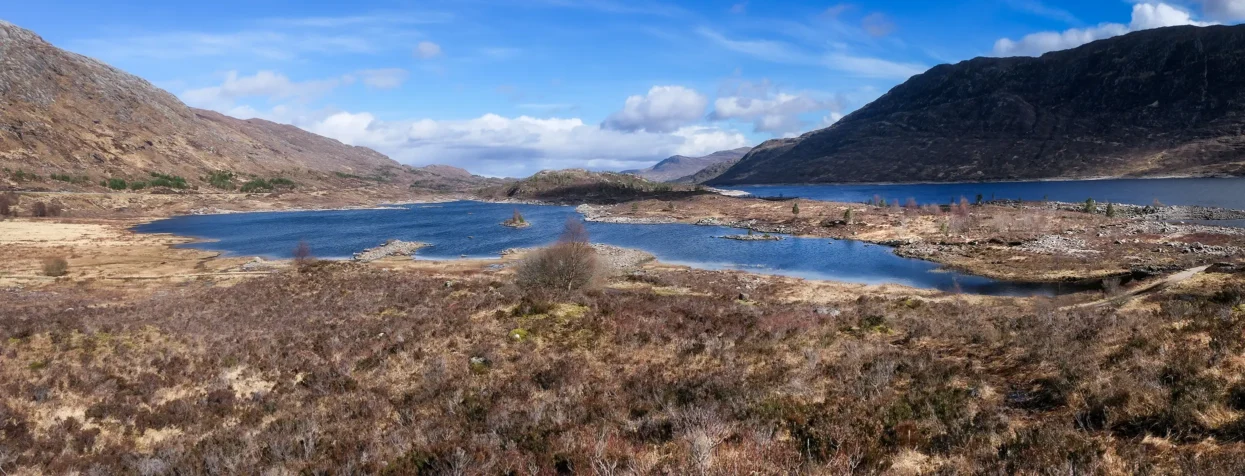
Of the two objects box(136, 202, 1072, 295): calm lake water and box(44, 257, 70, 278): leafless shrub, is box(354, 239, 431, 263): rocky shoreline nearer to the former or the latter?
box(136, 202, 1072, 295): calm lake water

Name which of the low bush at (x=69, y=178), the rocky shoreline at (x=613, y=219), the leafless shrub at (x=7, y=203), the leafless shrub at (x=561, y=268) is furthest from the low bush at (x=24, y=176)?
the leafless shrub at (x=561, y=268)

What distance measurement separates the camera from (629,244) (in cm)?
8456

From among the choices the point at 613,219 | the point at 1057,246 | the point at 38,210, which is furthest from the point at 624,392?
the point at 38,210

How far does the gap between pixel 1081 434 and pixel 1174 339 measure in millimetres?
6646

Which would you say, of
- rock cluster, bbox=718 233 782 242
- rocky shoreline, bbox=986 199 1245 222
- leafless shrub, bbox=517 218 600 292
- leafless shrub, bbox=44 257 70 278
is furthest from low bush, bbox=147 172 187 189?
rocky shoreline, bbox=986 199 1245 222

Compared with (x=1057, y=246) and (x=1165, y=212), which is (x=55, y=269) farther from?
(x=1165, y=212)

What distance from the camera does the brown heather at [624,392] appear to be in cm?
842

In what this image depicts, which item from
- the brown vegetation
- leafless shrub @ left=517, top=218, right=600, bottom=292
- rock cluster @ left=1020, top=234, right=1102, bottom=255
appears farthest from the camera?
rock cluster @ left=1020, top=234, right=1102, bottom=255

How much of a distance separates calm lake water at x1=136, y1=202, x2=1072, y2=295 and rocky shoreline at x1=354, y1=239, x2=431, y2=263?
2206 millimetres

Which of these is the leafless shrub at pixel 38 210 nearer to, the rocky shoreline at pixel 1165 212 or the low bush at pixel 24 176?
the low bush at pixel 24 176

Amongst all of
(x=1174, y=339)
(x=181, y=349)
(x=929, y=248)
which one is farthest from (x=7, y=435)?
(x=929, y=248)

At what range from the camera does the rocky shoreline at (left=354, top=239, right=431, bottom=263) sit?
7124cm

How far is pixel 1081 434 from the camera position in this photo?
27.7 feet

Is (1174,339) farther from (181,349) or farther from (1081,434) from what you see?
(181,349)
